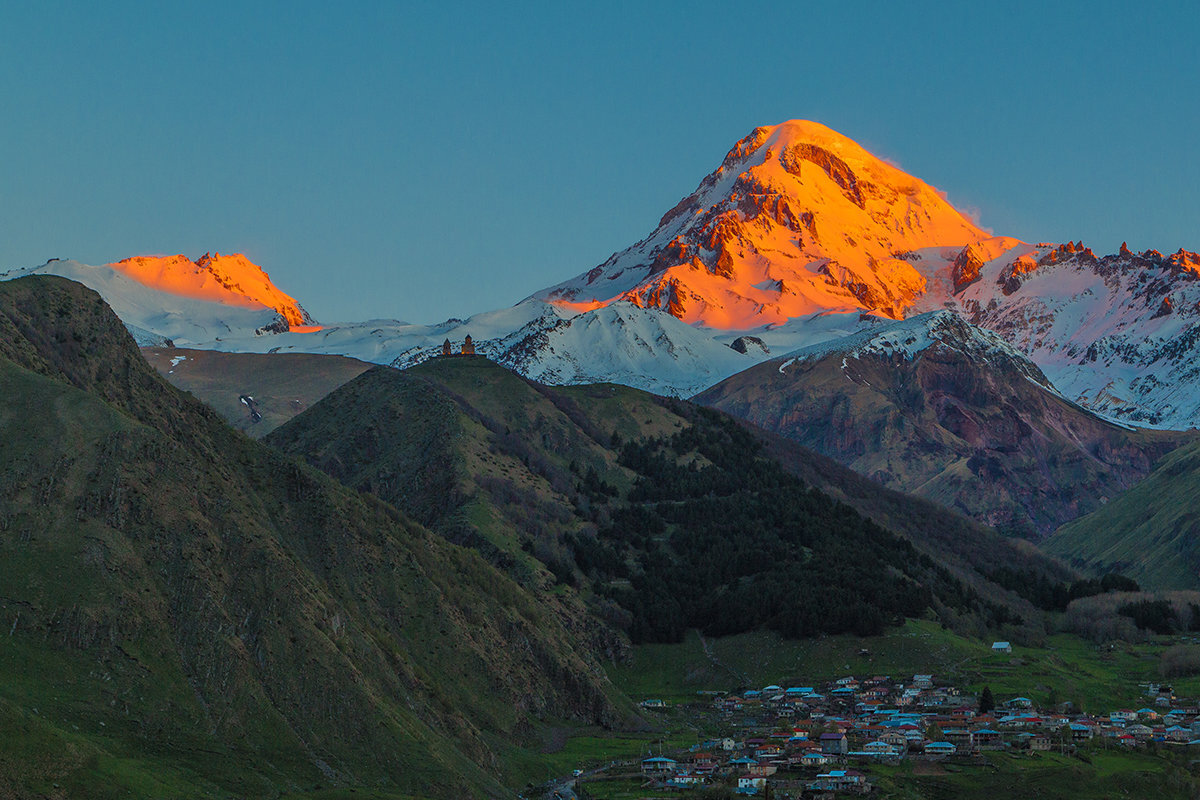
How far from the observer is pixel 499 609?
181m

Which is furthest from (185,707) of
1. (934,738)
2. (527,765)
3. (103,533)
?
(934,738)

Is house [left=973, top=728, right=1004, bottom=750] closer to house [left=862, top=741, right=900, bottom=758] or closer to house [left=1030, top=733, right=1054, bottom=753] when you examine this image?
house [left=1030, top=733, right=1054, bottom=753]

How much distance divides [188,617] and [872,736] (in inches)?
3187

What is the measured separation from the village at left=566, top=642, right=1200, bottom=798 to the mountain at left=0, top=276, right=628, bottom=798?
64.2ft

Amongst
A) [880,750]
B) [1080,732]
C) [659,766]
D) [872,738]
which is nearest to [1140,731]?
[1080,732]

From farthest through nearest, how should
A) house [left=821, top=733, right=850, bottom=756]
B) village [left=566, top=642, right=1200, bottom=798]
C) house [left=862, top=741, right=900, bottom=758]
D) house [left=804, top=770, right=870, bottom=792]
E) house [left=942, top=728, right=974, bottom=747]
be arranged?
house [left=942, top=728, right=974, bottom=747]
house [left=821, top=733, right=850, bottom=756]
house [left=862, top=741, right=900, bottom=758]
village [left=566, top=642, right=1200, bottom=798]
house [left=804, top=770, right=870, bottom=792]

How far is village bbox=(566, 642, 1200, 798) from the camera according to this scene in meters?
143

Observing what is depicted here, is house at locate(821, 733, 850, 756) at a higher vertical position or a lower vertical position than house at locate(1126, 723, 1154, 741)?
higher

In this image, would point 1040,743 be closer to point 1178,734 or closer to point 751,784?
point 1178,734

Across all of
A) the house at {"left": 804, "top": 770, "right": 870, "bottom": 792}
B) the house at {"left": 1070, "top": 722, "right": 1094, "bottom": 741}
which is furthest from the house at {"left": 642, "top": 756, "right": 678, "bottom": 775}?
the house at {"left": 1070, "top": 722, "right": 1094, "bottom": 741}

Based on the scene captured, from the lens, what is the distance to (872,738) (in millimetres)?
167250

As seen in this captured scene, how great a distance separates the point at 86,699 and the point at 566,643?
94.1m

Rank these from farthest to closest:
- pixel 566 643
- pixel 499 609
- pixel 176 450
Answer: pixel 566 643
pixel 499 609
pixel 176 450

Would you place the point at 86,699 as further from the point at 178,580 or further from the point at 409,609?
the point at 409,609
